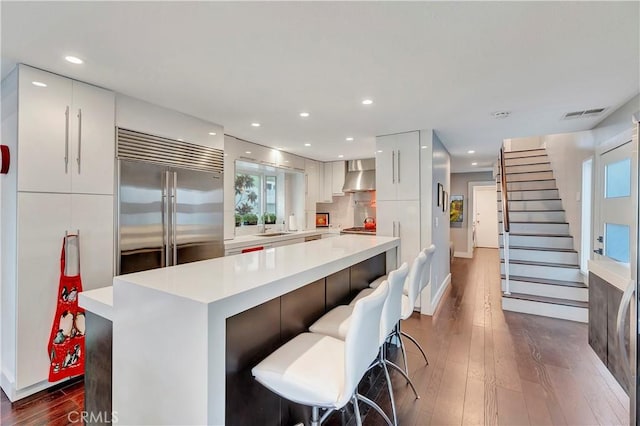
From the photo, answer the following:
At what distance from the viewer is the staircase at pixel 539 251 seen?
377 centimetres

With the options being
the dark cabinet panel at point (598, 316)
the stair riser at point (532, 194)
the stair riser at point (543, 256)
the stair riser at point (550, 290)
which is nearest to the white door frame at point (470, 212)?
the stair riser at point (532, 194)

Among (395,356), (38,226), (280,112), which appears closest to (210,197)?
(280,112)

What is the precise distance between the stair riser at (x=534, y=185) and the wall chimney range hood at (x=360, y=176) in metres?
2.73

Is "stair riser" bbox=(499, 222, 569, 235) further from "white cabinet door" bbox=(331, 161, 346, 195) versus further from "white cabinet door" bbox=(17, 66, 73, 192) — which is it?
"white cabinet door" bbox=(17, 66, 73, 192)

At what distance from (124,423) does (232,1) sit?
1.97 m

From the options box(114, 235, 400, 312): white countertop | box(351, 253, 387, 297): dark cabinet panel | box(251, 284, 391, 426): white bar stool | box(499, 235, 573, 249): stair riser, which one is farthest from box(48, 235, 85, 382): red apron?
box(499, 235, 573, 249): stair riser

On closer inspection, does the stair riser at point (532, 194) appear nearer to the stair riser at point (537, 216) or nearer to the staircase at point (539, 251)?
the staircase at point (539, 251)

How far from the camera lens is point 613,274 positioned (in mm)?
1680

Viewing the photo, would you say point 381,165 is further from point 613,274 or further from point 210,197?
point 613,274

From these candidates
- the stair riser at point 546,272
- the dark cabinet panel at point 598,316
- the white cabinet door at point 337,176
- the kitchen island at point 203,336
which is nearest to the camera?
the kitchen island at point 203,336

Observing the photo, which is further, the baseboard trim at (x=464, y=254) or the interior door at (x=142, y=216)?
the baseboard trim at (x=464, y=254)

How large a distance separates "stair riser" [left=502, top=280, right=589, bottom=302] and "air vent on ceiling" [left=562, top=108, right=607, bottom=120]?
7.02ft

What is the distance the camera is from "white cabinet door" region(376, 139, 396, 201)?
3988 millimetres

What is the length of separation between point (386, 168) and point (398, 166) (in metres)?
0.17
